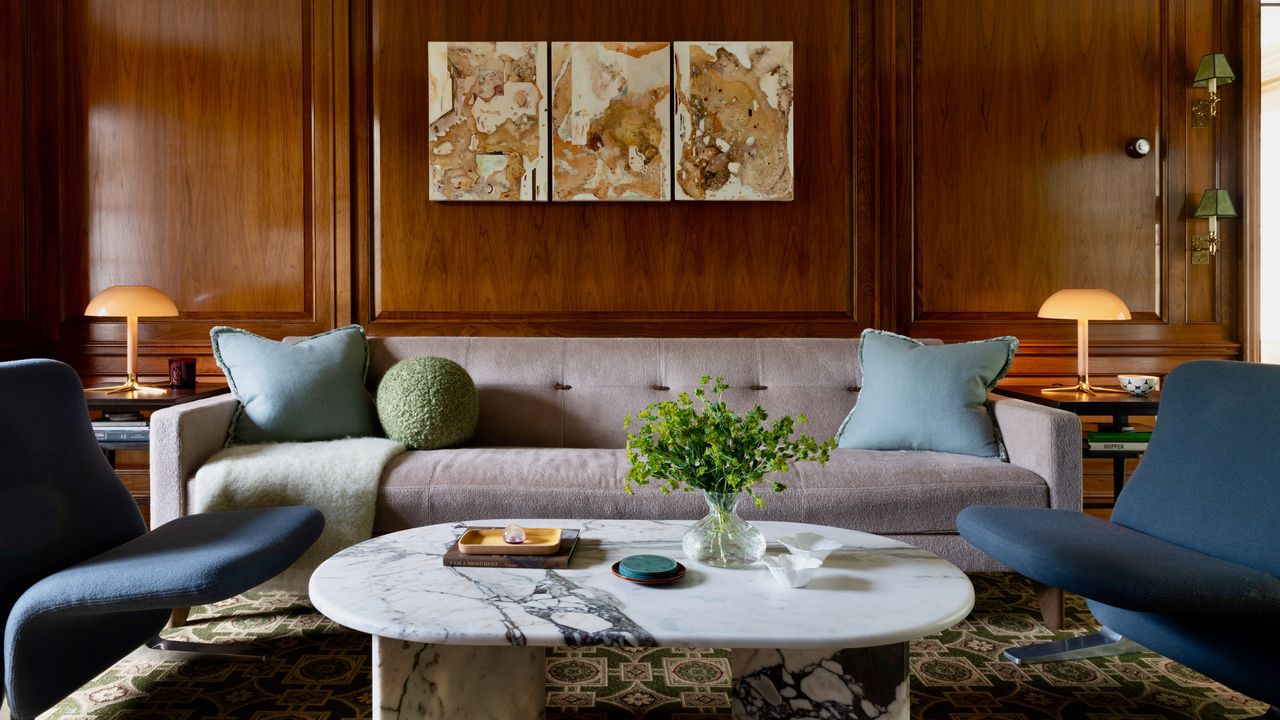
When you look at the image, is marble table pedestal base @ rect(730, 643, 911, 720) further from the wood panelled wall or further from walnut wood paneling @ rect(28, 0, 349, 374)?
walnut wood paneling @ rect(28, 0, 349, 374)

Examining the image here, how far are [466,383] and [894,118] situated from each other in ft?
6.90

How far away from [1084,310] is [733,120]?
5.00 feet

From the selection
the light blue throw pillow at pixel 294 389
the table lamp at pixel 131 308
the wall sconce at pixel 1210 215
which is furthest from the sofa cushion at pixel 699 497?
the wall sconce at pixel 1210 215

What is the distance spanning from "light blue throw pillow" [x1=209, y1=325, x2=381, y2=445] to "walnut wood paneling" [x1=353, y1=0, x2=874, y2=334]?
28.1 inches

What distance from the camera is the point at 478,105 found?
321 centimetres

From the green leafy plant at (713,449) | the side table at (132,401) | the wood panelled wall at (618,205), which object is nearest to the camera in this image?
the green leafy plant at (713,449)

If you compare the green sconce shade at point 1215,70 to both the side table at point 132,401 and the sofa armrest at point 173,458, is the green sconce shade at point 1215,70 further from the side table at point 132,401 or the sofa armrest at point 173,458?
the side table at point 132,401

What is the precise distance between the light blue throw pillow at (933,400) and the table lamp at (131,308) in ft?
8.13

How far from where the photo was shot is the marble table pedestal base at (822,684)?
1.29 meters

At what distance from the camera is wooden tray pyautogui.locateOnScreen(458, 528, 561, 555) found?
1446 millimetres

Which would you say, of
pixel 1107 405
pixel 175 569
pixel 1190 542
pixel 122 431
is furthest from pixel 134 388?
pixel 1107 405

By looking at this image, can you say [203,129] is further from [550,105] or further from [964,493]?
[964,493]

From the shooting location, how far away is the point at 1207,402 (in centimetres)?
172

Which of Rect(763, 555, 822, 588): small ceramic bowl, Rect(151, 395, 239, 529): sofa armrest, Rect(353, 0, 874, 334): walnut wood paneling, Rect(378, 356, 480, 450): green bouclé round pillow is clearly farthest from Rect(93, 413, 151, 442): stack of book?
Rect(763, 555, 822, 588): small ceramic bowl
